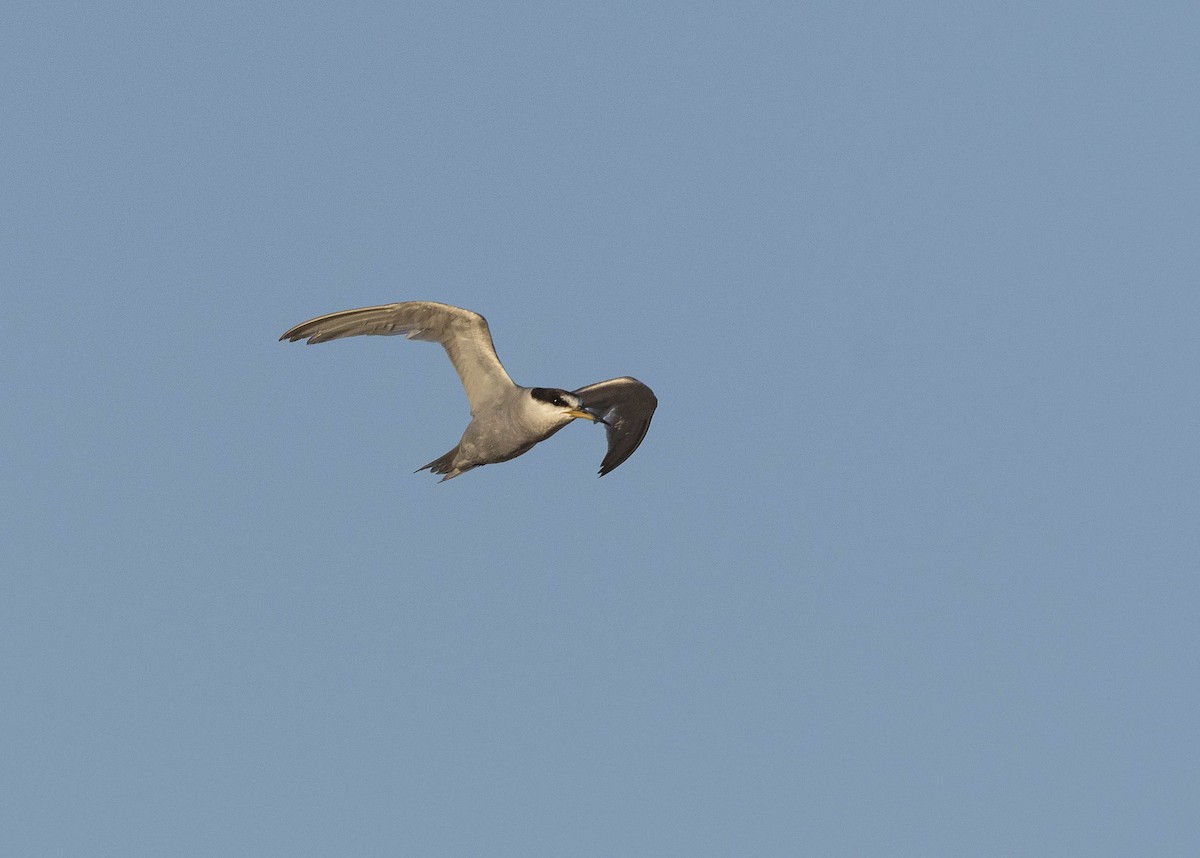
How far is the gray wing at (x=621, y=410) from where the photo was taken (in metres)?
22.5

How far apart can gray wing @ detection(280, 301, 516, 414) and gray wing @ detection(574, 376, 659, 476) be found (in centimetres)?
207

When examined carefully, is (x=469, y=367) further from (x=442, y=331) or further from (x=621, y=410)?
(x=621, y=410)

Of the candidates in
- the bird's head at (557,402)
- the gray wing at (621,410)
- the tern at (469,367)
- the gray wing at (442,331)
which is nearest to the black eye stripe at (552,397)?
the bird's head at (557,402)

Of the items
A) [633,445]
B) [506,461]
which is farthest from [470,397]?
[633,445]

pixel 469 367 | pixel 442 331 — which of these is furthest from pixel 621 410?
pixel 442 331

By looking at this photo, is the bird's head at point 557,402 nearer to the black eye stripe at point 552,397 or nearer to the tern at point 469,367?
the black eye stripe at point 552,397

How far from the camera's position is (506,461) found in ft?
68.2

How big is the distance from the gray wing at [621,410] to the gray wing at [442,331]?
2.07m

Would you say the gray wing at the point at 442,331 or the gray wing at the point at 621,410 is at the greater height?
the gray wing at the point at 442,331

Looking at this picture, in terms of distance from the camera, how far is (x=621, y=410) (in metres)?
23.1

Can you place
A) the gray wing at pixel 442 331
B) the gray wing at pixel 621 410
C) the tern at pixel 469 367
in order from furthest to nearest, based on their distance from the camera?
the gray wing at pixel 621 410
the gray wing at pixel 442 331
the tern at pixel 469 367

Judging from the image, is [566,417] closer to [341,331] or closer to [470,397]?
[470,397]

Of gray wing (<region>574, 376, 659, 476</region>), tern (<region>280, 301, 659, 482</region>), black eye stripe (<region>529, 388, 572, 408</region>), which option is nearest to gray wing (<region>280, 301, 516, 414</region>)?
tern (<region>280, 301, 659, 482</region>)

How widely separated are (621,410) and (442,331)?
3.72m
